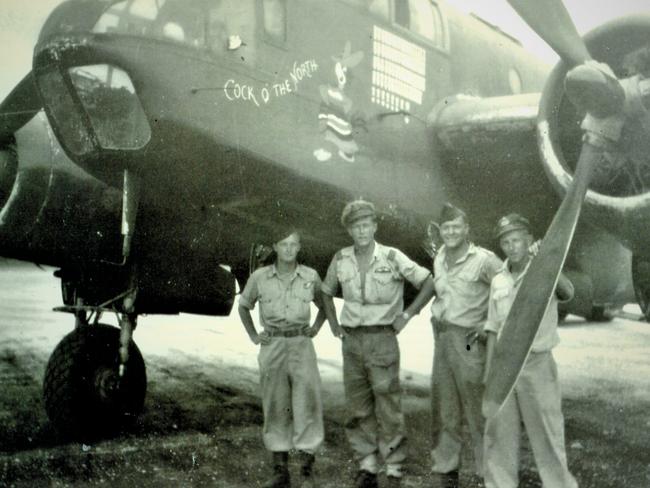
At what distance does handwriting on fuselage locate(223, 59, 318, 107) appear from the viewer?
14.2 feet

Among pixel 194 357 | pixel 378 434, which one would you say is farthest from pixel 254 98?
pixel 194 357

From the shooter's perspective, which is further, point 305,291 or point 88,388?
point 88,388

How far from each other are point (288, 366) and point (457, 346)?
94cm

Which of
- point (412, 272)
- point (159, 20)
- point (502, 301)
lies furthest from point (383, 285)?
point (159, 20)

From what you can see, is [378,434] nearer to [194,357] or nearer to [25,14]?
[25,14]

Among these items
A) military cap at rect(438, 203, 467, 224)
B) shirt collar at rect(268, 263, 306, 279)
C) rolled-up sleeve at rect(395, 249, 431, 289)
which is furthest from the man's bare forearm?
military cap at rect(438, 203, 467, 224)

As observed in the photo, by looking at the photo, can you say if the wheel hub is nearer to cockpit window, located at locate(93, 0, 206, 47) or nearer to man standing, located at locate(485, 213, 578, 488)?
cockpit window, located at locate(93, 0, 206, 47)

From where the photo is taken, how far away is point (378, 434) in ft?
13.2

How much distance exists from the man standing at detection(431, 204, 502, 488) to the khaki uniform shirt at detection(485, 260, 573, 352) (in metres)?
0.08

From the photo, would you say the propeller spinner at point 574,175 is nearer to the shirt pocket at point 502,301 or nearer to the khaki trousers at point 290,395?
the shirt pocket at point 502,301

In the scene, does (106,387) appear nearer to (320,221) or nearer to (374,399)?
(320,221)

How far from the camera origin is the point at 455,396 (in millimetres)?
3777

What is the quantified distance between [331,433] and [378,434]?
136 centimetres

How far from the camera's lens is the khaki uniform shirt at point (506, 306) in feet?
11.8
